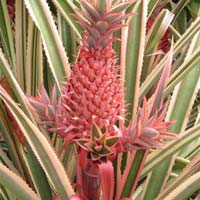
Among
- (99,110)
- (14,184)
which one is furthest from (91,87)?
(14,184)

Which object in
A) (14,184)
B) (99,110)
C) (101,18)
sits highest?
(101,18)

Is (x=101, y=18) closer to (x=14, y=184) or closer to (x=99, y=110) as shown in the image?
(x=99, y=110)

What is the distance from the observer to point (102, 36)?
0.70 metres

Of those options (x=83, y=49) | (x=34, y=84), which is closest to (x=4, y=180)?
(x=83, y=49)

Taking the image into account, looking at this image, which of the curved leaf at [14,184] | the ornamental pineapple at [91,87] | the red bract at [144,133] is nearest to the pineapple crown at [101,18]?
the ornamental pineapple at [91,87]

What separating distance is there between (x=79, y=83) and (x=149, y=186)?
0.30m

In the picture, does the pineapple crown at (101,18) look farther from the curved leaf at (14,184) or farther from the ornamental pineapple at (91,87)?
the curved leaf at (14,184)

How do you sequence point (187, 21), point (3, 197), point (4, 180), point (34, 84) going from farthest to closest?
1. point (187, 21)
2. point (34, 84)
3. point (3, 197)
4. point (4, 180)

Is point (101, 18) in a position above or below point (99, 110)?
above

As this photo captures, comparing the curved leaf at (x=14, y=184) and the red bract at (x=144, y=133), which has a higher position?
the red bract at (x=144, y=133)

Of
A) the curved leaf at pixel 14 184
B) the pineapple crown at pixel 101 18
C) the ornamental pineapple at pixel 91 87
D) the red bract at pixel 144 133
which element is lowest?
the curved leaf at pixel 14 184

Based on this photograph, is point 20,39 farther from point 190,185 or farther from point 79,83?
point 190,185

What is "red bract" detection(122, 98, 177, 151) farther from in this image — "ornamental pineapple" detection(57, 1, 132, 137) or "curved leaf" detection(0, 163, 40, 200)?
"curved leaf" detection(0, 163, 40, 200)

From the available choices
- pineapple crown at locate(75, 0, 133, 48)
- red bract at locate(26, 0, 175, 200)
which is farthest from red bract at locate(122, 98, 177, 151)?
pineapple crown at locate(75, 0, 133, 48)
